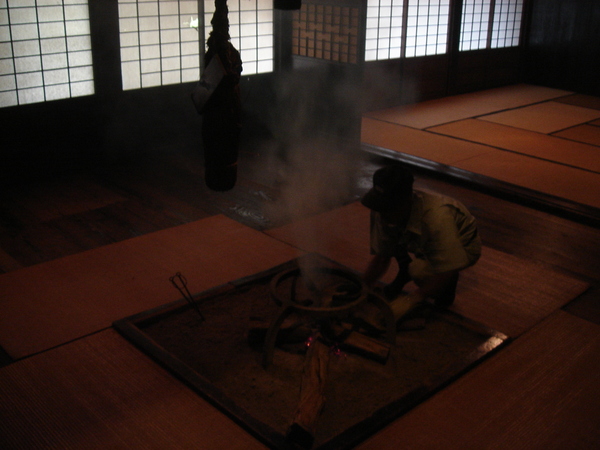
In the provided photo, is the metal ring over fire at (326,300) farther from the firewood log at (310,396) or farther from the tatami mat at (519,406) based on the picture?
the tatami mat at (519,406)

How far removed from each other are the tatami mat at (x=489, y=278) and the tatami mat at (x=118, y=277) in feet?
0.83

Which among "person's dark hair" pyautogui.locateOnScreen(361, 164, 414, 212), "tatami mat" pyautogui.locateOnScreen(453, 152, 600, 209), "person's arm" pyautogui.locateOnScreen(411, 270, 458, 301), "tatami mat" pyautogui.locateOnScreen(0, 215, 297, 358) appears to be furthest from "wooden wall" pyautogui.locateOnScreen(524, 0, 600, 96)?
"person's dark hair" pyautogui.locateOnScreen(361, 164, 414, 212)

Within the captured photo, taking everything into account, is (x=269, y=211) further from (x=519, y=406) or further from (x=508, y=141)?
(x=508, y=141)

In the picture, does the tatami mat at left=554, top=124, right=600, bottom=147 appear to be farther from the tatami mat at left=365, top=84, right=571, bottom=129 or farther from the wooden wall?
the wooden wall

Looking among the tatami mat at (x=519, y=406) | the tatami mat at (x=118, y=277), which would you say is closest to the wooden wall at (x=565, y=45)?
the tatami mat at (x=118, y=277)

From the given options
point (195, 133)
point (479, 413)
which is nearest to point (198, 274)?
point (479, 413)

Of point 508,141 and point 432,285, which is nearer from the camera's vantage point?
point 432,285

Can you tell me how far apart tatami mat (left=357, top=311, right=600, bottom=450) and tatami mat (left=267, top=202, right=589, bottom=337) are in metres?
0.21

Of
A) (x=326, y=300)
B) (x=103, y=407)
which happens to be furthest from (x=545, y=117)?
(x=103, y=407)

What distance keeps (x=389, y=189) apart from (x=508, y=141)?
377 centimetres

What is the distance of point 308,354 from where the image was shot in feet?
8.05

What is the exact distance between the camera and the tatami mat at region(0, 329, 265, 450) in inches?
81.7

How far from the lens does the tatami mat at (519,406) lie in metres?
2.11

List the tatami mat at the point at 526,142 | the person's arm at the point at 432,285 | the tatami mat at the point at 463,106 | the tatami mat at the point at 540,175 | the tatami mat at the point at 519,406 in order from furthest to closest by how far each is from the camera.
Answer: the tatami mat at the point at 463,106 → the tatami mat at the point at 526,142 → the tatami mat at the point at 540,175 → the person's arm at the point at 432,285 → the tatami mat at the point at 519,406
